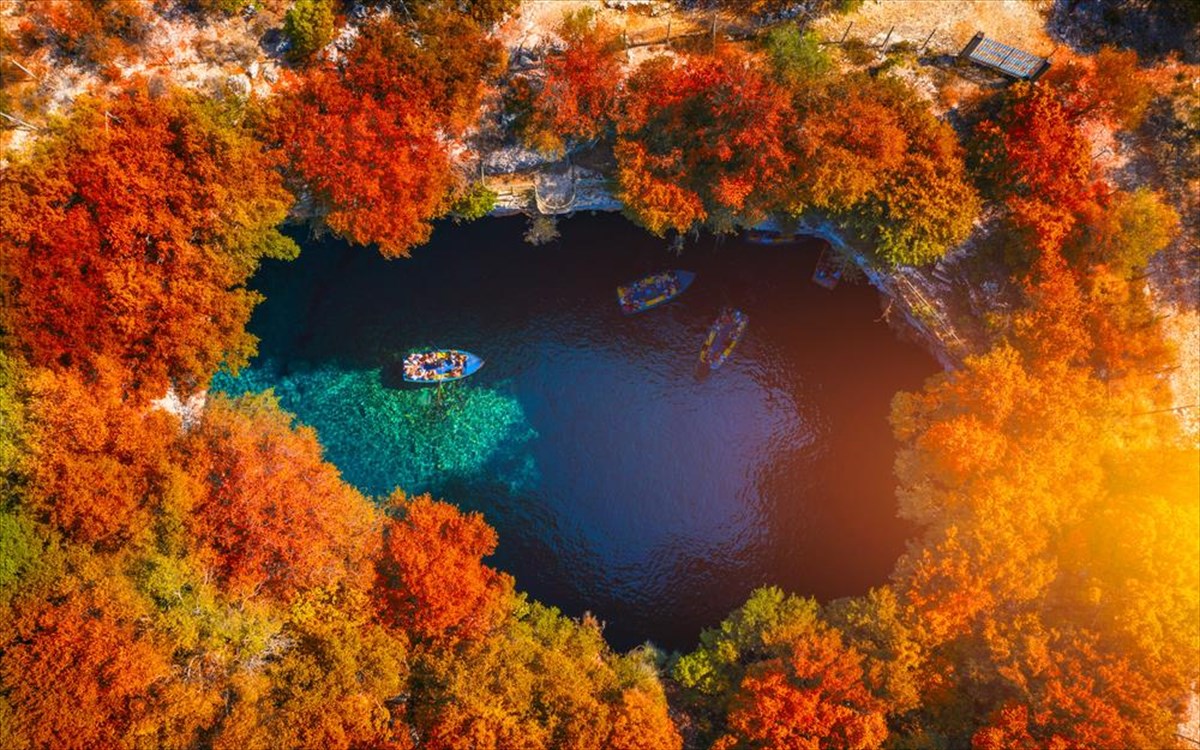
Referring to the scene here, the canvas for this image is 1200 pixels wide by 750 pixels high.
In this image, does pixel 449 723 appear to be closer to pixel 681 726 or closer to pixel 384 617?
pixel 384 617

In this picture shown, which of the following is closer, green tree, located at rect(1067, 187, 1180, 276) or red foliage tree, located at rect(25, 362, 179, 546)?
red foliage tree, located at rect(25, 362, 179, 546)

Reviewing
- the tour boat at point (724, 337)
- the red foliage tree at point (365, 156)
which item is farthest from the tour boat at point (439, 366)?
the tour boat at point (724, 337)

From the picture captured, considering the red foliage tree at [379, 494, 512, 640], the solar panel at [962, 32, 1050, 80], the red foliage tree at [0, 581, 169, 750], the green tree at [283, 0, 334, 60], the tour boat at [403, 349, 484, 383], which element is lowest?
the red foliage tree at [0, 581, 169, 750]

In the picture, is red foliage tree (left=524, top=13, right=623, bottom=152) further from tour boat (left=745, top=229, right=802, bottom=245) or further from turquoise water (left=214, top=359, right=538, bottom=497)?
turquoise water (left=214, top=359, right=538, bottom=497)

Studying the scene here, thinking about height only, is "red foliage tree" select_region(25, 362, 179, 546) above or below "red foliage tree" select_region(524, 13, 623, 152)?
below

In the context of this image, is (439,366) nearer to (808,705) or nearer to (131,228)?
(131,228)

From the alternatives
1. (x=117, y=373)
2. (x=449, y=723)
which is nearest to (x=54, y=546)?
Result: (x=117, y=373)

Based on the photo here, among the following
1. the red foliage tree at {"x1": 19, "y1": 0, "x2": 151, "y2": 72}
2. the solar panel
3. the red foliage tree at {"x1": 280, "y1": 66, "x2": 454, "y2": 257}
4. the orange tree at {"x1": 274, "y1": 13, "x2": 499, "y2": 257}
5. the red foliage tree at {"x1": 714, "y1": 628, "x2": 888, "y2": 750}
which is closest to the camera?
the red foliage tree at {"x1": 714, "y1": 628, "x2": 888, "y2": 750}

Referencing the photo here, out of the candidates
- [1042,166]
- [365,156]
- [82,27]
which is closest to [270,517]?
[365,156]

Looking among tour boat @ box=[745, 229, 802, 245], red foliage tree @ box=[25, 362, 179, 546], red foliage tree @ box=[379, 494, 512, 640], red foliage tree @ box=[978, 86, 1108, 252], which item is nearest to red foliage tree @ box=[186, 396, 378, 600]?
red foliage tree @ box=[379, 494, 512, 640]

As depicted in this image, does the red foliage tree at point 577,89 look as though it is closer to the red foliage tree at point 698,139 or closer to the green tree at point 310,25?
the red foliage tree at point 698,139
